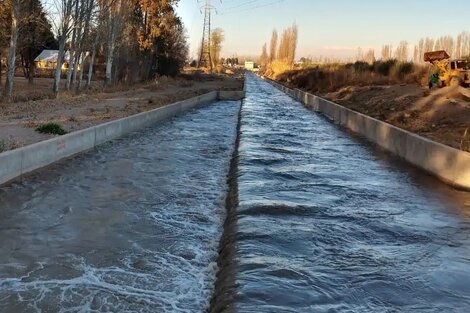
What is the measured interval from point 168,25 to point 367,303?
162ft

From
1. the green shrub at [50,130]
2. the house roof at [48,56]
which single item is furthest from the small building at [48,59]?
the green shrub at [50,130]

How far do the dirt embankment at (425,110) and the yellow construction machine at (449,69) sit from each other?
2.40 m

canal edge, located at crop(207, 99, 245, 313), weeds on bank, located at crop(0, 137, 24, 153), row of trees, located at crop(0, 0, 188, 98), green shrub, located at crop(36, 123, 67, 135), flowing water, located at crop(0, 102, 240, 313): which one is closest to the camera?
canal edge, located at crop(207, 99, 245, 313)

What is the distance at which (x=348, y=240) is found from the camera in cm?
773

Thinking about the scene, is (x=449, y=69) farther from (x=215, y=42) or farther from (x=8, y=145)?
(x=215, y=42)

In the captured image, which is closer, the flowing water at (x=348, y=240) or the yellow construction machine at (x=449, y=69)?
the flowing water at (x=348, y=240)

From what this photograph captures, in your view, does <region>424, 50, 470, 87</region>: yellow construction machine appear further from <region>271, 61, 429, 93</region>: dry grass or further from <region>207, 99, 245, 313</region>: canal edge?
<region>207, 99, 245, 313</region>: canal edge

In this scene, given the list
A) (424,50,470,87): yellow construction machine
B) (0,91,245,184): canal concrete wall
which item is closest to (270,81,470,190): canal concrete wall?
(0,91,245,184): canal concrete wall

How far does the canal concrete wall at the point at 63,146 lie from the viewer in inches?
408

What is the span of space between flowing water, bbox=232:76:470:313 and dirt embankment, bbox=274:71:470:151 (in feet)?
13.5

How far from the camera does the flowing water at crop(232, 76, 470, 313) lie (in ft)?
19.0

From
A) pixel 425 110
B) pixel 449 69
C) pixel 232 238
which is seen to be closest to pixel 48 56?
pixel 449 69

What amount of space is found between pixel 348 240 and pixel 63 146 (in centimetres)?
792

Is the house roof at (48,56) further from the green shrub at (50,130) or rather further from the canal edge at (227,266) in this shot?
the canal edge at (227,266)
